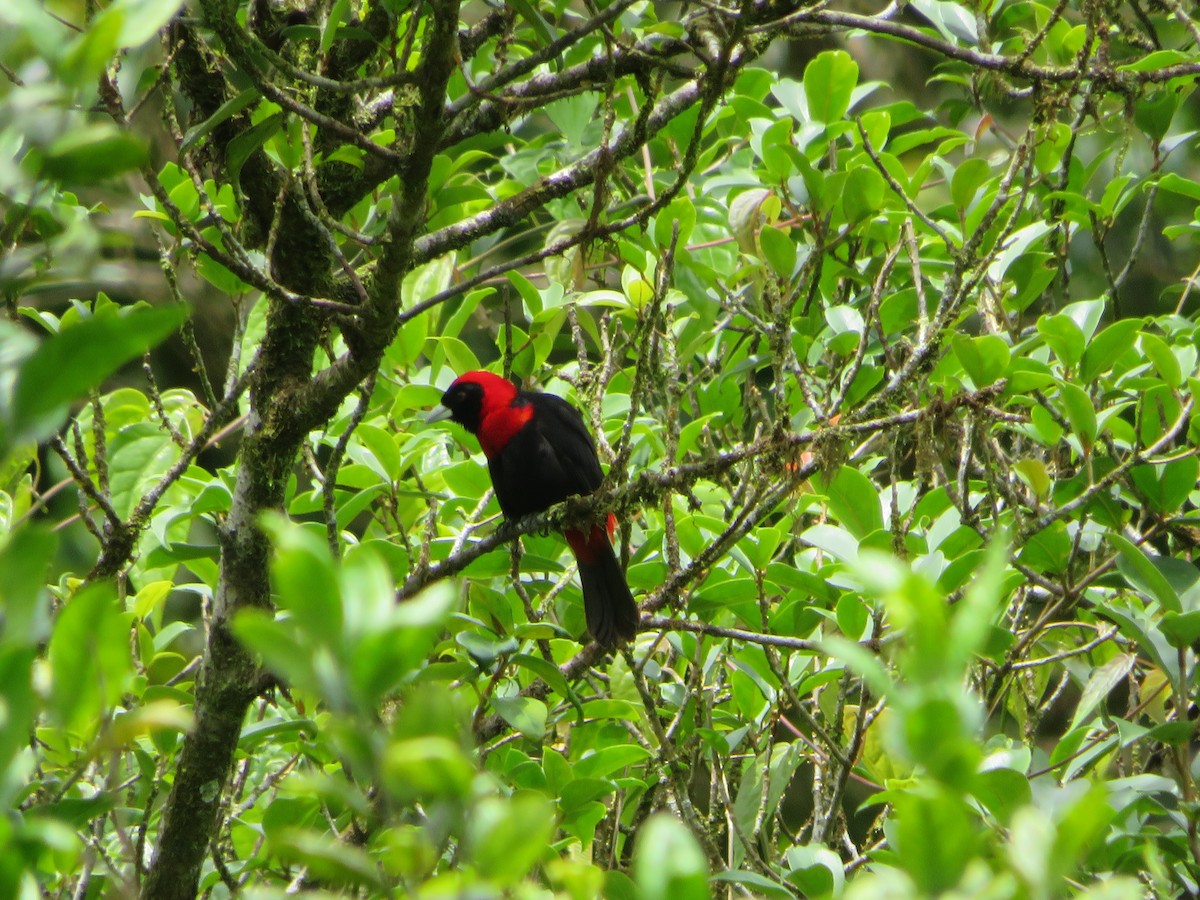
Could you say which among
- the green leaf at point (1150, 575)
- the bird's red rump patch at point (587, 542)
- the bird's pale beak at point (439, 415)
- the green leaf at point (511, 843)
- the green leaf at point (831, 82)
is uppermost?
the green leaf at point (831, 82)

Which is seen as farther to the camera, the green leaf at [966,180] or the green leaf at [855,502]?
the green leaf at [966,180]

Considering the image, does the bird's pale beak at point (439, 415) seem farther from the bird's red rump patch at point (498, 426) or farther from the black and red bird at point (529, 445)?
the bird's red rump patch at point (498, 426)

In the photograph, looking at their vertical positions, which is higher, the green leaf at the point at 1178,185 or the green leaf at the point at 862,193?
the green leaf at the point at 862,193

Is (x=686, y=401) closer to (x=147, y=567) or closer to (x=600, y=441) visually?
(x=600, y=441)

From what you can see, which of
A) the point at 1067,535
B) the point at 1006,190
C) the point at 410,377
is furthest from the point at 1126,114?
the point at 410,377

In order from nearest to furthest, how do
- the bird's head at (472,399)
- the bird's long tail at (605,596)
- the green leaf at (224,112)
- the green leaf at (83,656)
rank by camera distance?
the green leaf at (83,656), the green leaf at (224,112), the bird's long tail at (605,596), the bird's head at (472,399)

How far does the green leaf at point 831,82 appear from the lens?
364 centimetres

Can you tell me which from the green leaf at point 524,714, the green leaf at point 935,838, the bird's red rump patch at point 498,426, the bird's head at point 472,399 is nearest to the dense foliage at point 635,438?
the green leaf at point 524,714

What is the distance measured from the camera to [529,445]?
468 cm

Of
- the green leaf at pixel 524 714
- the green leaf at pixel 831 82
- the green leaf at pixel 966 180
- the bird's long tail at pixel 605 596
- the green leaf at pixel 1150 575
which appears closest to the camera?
the green leaf at pixel 1150 575

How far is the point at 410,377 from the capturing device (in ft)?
12.6

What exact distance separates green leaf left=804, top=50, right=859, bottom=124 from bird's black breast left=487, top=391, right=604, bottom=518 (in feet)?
4.75

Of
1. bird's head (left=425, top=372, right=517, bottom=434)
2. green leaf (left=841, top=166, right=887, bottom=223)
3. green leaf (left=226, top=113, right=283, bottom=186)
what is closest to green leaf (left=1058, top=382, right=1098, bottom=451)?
green leaf (left=841, top=166, right=887, bottom=223)

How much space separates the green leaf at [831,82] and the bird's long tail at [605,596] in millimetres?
1487
